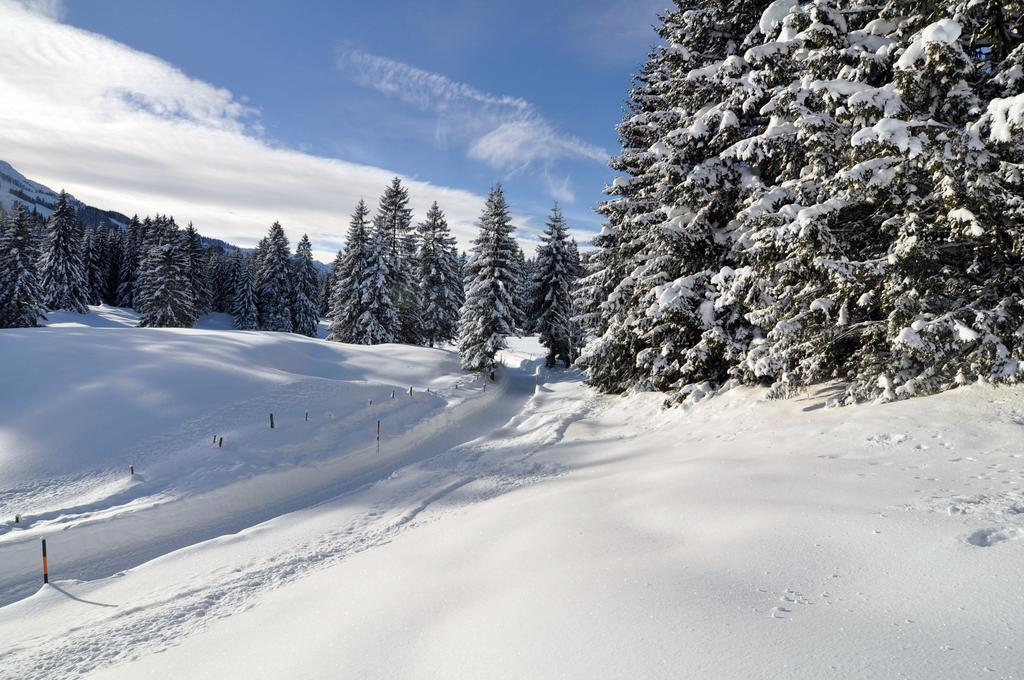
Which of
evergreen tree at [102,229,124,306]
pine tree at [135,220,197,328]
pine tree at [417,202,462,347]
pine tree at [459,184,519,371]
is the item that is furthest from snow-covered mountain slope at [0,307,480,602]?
evergreen tree at [102,229,124,306]

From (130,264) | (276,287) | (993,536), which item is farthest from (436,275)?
(130,264)

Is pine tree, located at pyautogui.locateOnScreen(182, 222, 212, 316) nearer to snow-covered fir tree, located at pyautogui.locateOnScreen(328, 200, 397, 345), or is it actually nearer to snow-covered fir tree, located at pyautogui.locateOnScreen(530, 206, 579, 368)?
snow-covered fir tree, located at pyautogui.locateOnScreen(328, 200, 397, 345)

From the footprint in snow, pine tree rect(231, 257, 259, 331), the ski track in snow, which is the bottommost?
the ski track in snow

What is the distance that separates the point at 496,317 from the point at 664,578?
2804 centimetres

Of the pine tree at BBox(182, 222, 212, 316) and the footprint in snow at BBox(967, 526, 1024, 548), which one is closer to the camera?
the footprint in snow at BBox(967, 526, 1024, 548)

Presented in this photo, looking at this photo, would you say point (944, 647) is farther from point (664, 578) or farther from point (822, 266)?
point (822, 266)

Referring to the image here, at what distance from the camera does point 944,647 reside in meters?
3.18

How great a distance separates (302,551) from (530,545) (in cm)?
467

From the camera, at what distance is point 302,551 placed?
8.62m

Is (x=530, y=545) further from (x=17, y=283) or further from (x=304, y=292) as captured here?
(x=304, y=292)

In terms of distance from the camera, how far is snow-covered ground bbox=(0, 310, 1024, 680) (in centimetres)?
369

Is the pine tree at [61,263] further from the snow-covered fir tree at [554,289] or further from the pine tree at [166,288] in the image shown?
the snow-covered fir tree at [554,289]

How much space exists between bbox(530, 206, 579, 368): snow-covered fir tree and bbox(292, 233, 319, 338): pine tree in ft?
109

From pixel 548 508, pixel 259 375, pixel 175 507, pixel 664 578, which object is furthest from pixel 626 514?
pixel 259 375
